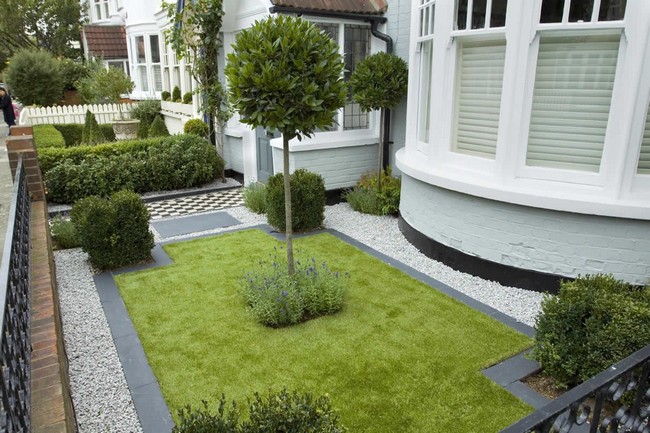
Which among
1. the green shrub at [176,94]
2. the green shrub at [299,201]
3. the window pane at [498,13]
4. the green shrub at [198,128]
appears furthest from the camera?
the green shrub at [176,94]

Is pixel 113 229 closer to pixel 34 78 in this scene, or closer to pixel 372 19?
pixel 372 19

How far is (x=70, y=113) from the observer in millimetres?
17469

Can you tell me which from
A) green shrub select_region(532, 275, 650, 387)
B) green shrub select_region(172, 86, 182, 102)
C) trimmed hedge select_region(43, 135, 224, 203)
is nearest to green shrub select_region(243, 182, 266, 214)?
trimmed hedge select_region(43, 135, 224, 203)

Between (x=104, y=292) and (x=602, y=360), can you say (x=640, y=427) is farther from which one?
(x=104, y=292)

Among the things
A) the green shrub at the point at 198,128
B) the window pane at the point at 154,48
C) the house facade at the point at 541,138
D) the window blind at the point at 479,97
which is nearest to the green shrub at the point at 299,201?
the house facade at the point at 541,138

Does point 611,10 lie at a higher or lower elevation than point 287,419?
higher

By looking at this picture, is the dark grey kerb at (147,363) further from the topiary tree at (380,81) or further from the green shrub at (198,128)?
the green shrub at (198,128)

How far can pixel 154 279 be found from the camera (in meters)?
6.08

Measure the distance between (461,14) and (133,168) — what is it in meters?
7.38

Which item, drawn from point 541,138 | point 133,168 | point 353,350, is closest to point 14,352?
point 353,350

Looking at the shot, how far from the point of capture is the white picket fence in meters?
16.9

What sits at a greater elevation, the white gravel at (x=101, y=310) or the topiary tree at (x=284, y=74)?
the topiary tree at (x=284, y=74)

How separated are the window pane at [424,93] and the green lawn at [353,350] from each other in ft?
8.08

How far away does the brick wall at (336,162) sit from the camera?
29.9 ft
